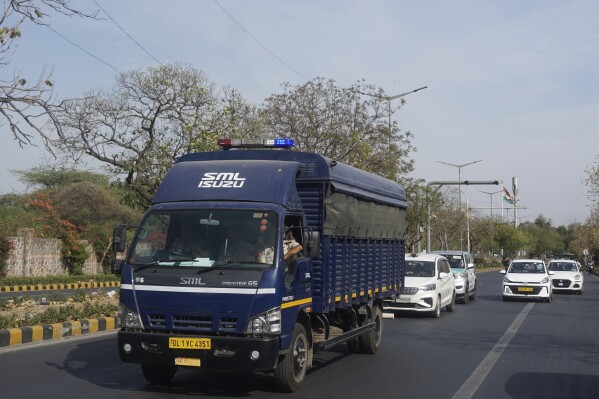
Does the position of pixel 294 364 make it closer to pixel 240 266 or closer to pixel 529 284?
pixel 240 266

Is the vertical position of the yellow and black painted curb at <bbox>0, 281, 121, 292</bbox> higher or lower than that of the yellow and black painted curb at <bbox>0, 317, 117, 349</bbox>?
higher

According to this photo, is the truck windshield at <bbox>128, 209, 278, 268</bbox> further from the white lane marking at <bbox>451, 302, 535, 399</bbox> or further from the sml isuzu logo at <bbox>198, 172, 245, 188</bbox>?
the white lane marking at <bbox>451, 302, 535, 399</bbox>

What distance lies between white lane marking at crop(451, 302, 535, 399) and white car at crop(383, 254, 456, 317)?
250 cm

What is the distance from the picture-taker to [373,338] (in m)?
12.8

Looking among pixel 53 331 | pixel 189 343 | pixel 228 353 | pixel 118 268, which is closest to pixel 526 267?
pixel 53 331

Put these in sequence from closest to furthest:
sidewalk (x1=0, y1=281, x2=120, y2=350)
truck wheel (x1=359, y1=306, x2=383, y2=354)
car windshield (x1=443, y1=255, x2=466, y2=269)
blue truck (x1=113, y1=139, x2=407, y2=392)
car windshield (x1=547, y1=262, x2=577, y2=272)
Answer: blue truck (x1=113, y1=139, x2=407, y2=392) < truck wheel (x1=359, y1=306, x2=383, y2=354) < sidewalk (x1=0, y1=281, x2=120, y2=350) < car windshield (x1=443, y1=255, x2=466, y2=269) < car windshield (x1=547, y1=262, x2=577, y2=272)

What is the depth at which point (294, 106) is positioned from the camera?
32438 millimetres

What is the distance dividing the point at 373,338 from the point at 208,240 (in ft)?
16.5

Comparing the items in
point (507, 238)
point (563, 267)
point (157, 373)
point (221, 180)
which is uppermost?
point (507, 238)

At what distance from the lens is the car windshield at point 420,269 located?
20.8m

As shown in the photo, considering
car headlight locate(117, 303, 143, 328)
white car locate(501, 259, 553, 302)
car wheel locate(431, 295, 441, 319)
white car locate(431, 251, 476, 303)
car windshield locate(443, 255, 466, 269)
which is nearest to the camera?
car headlight locate(117, 303, 143, 328)

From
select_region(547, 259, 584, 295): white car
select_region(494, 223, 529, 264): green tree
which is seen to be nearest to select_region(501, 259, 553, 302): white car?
select_region(547, 259, 584, 295): white car

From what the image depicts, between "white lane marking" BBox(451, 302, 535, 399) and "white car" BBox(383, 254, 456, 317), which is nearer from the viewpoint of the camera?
"white lane marking" BBox(451, 302, 535, 399)

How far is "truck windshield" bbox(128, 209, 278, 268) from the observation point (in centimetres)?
859
